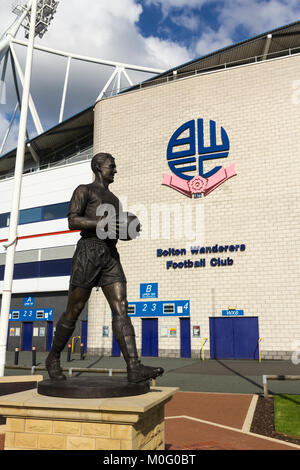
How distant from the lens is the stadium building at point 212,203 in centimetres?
2155

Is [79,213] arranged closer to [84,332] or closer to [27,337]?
[84,332]

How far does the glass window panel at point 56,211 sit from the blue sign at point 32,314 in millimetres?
7274

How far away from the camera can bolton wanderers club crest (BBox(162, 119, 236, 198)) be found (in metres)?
23.5

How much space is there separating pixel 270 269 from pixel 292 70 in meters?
12.0

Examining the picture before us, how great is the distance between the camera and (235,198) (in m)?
22.8

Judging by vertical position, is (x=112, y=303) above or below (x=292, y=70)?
below

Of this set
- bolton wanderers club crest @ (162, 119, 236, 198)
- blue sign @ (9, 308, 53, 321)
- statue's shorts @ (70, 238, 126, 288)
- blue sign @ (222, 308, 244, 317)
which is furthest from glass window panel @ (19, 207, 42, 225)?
statue's shorts @ (70, 238, 126, 288)

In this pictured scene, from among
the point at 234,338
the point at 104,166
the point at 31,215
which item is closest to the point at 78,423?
the point at 104,166

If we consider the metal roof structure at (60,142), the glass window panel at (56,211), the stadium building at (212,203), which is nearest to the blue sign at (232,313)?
the stadium building at (212,203)

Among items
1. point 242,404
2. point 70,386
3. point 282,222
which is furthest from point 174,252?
point 70,386

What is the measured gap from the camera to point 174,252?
23.8 m

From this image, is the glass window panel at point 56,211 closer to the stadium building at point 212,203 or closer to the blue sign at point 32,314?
the stadium building at point 212,203

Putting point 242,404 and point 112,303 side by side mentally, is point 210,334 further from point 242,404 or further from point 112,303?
point 112,303
